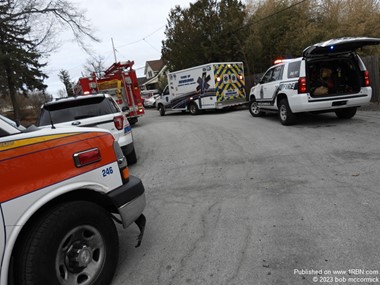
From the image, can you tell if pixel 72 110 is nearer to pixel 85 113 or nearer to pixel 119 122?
pixel 85 113

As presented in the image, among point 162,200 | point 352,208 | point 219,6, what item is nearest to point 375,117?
point 352,208

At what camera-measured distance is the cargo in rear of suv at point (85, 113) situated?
6.12 metres

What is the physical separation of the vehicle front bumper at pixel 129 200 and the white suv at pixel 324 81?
689cm

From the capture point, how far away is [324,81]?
373 inches


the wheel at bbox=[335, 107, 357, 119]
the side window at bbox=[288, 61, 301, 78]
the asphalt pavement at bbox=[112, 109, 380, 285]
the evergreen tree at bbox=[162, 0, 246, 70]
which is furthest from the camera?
the evergreen tree at bbox=[162, 0, 246, 70]

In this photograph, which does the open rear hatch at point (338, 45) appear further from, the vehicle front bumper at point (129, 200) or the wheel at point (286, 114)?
the vehicle front bumper at point (129, 200)

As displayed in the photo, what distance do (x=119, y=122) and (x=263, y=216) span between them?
385 cm

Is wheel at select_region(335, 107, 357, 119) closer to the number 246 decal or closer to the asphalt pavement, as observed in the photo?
the asphalt pavement

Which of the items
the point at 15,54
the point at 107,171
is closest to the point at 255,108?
the point at 107,171

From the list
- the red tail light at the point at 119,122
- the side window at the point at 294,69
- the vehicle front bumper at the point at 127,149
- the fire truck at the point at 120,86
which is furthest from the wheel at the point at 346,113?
the fire truck at the point at 120,86

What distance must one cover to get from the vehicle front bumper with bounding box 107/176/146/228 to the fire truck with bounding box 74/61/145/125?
496 inches

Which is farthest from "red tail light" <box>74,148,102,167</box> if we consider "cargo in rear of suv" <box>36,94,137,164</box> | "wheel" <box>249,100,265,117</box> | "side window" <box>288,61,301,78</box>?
"wheel" <box>249,100,265,117</box>

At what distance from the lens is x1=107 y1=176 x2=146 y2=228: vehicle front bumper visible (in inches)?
113

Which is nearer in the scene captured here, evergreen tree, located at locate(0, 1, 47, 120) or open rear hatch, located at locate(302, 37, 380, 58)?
open rear hatch, located at locate(302, 37, 380, 58)
